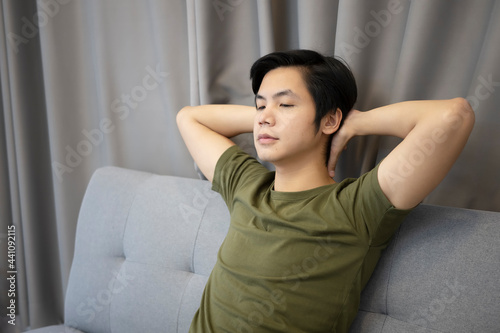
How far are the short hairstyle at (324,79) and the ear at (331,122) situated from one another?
0.01m

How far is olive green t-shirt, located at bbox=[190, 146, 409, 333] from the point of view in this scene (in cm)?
94

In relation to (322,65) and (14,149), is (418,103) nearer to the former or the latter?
(322,65)

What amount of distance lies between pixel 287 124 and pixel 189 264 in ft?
1.77

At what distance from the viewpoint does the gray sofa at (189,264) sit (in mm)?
891

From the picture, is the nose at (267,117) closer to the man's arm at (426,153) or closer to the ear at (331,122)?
the ear at (331,122)

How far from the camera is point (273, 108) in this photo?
1071 millimetres

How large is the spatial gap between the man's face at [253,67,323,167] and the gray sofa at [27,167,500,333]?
Result: 0.29 m

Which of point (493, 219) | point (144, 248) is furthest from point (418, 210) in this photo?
point (144, 248)

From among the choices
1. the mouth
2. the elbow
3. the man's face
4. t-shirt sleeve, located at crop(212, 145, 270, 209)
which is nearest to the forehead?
the man's face

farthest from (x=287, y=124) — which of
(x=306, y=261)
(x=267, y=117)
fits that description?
(x=306, y=261)

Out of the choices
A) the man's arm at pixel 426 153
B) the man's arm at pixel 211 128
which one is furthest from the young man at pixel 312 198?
the man's arm at pixel 211 128

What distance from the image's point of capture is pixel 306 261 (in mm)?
955

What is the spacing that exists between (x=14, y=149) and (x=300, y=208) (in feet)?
5.14

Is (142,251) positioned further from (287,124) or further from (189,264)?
(287,124)
